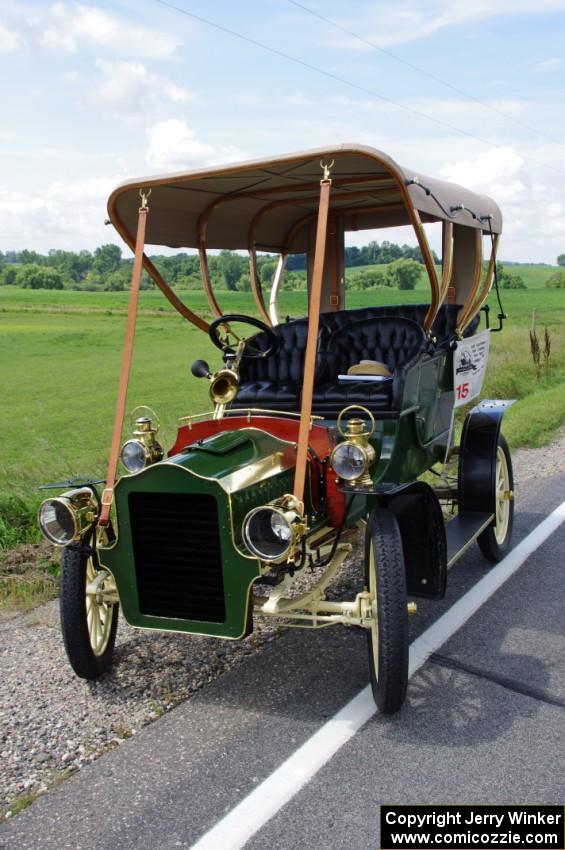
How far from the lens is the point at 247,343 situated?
571cm

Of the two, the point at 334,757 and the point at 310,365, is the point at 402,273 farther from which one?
the point at 334,757

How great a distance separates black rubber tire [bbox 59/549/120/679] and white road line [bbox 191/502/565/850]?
1.17 metres

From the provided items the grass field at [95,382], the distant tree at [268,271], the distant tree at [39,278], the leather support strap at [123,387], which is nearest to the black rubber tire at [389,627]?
the leather support strap at [123,387]

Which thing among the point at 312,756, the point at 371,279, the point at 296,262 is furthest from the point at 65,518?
the point at 371,279

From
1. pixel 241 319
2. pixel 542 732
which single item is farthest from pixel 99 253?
pixel 542 732

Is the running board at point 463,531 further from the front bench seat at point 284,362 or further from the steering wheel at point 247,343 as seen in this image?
the steering wheel at point 247,343

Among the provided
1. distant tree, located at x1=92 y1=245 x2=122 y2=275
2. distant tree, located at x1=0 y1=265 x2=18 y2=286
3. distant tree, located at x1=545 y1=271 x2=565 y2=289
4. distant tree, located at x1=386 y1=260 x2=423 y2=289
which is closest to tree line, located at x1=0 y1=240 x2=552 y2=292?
distant tree, located at x1=386 y1=260 x2=423 y2=289

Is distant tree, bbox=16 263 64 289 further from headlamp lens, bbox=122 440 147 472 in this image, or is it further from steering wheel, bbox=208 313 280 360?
headlamp lens, bbox=122 440 147 472

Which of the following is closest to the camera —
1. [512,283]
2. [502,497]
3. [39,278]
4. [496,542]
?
[496,542]

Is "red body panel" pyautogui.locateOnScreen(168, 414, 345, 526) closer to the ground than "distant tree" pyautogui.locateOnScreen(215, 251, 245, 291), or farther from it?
closer to the ground

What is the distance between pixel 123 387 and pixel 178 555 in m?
0.89

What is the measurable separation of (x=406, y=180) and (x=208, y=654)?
2675mm

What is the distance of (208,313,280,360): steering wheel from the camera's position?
505 centimetres

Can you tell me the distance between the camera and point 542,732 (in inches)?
134
